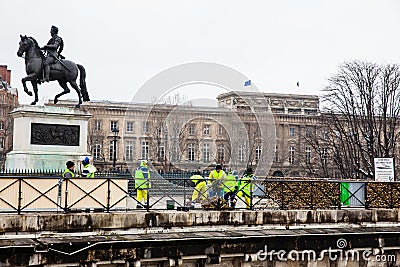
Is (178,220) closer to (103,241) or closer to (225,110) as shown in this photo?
(103,241)

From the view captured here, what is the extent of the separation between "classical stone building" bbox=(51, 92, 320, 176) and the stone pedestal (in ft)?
29.8

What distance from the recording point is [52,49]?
889 inches

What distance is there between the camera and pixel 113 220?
14914 mm

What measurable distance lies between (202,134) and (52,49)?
130 ft

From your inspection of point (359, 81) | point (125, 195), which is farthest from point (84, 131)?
point (359, 81)

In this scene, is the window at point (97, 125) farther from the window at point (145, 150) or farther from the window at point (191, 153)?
the window at point (191, 153)

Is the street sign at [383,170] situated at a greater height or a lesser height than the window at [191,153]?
lesser

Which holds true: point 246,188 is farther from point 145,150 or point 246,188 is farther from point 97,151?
point 97,151

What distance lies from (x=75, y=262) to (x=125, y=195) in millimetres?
2813

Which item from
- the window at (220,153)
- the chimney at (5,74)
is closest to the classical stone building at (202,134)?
the window at (220,153)

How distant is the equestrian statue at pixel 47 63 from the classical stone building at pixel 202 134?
29.1 ft

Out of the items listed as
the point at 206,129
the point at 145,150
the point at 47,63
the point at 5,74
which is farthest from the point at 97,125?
the point at 47,63

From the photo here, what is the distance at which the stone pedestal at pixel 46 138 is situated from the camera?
21359 mm

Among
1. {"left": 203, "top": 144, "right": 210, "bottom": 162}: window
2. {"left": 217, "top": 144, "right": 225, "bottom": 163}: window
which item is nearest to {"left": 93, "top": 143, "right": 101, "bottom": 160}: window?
{"left": 203, "top": 144, "right": 210, "bottom": 162}: window
